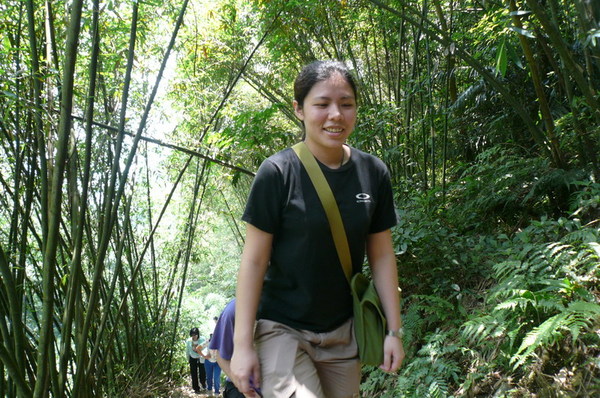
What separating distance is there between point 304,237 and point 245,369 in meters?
0.34

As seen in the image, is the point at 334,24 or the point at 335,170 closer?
the point at 335,170

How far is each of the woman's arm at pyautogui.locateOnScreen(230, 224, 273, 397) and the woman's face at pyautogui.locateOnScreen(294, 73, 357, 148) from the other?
0.29 metres

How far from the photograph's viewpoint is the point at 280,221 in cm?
137

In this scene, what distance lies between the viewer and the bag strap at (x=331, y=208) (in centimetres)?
137

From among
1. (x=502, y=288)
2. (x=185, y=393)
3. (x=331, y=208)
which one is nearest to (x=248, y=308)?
(x=331, y=208)

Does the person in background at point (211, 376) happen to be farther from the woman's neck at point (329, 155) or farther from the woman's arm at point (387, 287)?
the woman's neck at point (329, 155)

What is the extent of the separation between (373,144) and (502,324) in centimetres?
253

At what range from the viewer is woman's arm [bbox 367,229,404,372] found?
1.46 metres

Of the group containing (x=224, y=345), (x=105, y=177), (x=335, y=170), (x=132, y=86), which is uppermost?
(x=132, y=86)

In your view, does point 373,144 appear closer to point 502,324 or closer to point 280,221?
point 502,324

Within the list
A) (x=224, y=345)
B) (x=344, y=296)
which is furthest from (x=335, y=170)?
(x=224, y=345)

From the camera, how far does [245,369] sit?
1.32 metres

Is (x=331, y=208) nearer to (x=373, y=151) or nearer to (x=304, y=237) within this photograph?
(x=304, y=237)

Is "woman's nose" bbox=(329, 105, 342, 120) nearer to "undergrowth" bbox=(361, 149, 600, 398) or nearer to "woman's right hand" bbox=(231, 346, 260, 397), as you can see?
"woman's right hand" bbox=(231, 346, 260, 397)
